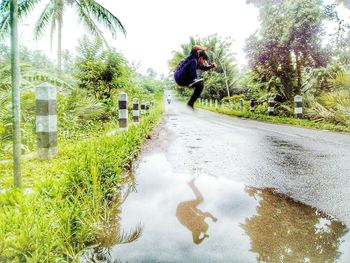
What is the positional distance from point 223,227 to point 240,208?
17.3 inches

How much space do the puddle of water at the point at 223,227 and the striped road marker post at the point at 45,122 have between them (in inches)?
50.1

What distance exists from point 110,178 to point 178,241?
3.61 ft

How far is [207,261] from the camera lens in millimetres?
1839

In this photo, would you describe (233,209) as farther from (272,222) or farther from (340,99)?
(340,99)

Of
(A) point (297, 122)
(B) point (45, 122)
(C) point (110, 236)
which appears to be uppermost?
(B) point (45, 122)

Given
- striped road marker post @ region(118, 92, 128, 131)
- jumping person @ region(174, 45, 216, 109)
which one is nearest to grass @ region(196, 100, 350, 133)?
jumping person @ region(174, 45, 216, 109)

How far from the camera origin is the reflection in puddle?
191 cm

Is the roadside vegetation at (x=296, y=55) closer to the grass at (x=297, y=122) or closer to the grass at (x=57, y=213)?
the grass at (x=297, y=122)

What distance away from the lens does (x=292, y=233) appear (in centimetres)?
221

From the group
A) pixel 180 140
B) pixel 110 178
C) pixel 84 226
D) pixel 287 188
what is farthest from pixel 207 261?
pixel 180 140

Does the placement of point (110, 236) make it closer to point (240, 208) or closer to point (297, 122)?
point (240, 208)

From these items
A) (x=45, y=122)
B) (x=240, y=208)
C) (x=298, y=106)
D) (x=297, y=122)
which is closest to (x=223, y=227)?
(x=240, y=208)

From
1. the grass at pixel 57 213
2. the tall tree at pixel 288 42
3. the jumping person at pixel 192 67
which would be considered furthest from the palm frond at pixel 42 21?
the grass at pixel 57 213

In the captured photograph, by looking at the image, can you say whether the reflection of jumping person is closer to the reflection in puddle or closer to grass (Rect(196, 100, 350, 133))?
the reflection in puddle
